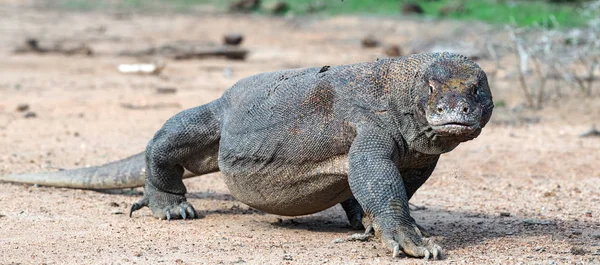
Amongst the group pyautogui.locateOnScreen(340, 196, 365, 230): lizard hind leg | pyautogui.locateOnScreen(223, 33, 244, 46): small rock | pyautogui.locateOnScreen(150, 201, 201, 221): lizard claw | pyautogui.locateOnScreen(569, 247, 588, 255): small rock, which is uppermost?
pyautogui.locateOnScreen(569, 247, 588, 255): small rock

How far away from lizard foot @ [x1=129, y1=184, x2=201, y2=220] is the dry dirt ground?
103 mm

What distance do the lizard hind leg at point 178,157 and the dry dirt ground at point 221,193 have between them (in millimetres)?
154

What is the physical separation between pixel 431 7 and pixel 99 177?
21.3 m

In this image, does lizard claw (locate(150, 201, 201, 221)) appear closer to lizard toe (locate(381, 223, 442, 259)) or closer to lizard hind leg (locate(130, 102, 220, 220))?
lizard hind leg (locate(130, 102, 220, 220))

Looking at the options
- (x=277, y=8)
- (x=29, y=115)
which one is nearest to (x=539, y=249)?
(x=29, y=115)

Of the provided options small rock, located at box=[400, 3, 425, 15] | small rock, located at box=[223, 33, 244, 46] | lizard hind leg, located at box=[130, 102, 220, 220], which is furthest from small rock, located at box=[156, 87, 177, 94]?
small rock, located at box=[400, 3, 425, 15]

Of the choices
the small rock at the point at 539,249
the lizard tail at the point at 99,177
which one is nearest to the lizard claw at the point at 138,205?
the lizard tail at the point at 99,177

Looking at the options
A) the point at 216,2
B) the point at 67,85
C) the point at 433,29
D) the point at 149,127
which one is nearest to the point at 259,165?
the point at 149,127

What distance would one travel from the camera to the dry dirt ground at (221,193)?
5.52 metres

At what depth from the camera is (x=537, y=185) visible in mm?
8398

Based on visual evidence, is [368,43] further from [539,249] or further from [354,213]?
[539,249]

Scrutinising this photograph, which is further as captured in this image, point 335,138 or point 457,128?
point 335,138

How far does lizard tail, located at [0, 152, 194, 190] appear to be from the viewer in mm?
7648

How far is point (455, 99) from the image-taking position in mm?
5109
